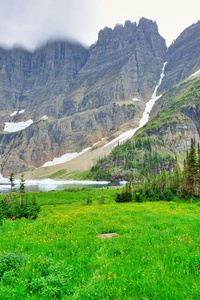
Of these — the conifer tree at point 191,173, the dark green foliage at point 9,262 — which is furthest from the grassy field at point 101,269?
the conifer tree at point 191,173

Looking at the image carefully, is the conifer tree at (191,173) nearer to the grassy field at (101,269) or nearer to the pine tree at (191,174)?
the pine tree at (191,174)

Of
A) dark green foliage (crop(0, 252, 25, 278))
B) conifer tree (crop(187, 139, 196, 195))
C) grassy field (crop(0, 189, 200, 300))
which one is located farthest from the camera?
conifer tree (crop(187, 139, 196, 195))

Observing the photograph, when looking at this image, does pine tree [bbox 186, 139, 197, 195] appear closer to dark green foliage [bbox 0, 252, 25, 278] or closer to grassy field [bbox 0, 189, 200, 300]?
grassy field [bbox 0, 189, 200, 300]

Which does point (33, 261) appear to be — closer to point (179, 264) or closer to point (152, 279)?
point (152, 279)

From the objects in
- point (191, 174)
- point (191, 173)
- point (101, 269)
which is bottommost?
point (101, 269)

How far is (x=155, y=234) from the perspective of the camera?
31.1ft

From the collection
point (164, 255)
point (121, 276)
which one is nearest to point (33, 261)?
point (121, 276)

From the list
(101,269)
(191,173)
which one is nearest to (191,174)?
(191,173)

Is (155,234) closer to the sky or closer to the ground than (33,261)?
closer to the ground

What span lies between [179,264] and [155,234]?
354cm

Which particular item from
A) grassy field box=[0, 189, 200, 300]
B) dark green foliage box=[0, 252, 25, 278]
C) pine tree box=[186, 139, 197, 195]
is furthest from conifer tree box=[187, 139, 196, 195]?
dark green foliage box=[0, 252, 25, 278]

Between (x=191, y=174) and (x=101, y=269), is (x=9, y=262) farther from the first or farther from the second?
(x=191, y=174)

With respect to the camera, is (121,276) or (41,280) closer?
(41,280)

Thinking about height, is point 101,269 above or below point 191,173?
below
